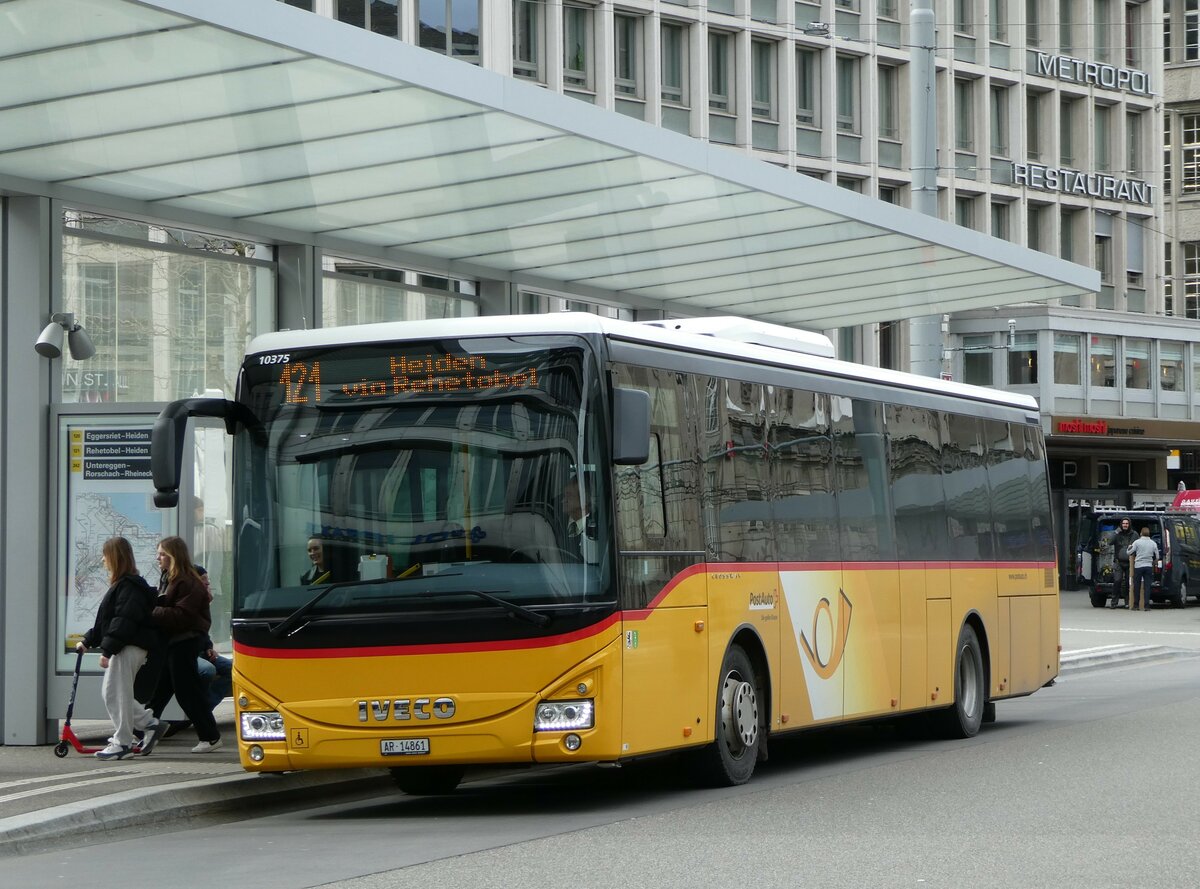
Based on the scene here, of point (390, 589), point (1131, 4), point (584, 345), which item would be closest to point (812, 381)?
point (584, 345)

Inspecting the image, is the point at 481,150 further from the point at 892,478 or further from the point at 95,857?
the point at 95,857

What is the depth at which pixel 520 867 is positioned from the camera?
9016mm

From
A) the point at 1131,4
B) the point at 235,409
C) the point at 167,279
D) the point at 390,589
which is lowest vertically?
the point at 390,589

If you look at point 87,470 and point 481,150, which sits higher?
point 481,150

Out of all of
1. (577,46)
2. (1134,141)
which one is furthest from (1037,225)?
(577,46)

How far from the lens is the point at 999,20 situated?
58.0 meters

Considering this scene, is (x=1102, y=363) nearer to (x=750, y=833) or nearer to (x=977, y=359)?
(x=977, y=359)

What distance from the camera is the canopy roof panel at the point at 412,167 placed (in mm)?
12461

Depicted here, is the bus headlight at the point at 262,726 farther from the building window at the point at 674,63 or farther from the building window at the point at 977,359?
the building window at the point at 977,359

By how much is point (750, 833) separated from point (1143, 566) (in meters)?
35.1

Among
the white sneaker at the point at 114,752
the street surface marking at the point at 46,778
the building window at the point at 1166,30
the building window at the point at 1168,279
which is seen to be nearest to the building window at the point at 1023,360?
the building window at the point at 1168,279

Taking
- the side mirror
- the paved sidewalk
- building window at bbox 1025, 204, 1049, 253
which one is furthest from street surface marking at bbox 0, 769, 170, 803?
building window at bbox 1025, 204, 1049, 253

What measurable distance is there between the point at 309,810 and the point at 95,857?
257cm

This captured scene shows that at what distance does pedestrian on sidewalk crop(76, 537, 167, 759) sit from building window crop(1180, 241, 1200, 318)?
191ft
